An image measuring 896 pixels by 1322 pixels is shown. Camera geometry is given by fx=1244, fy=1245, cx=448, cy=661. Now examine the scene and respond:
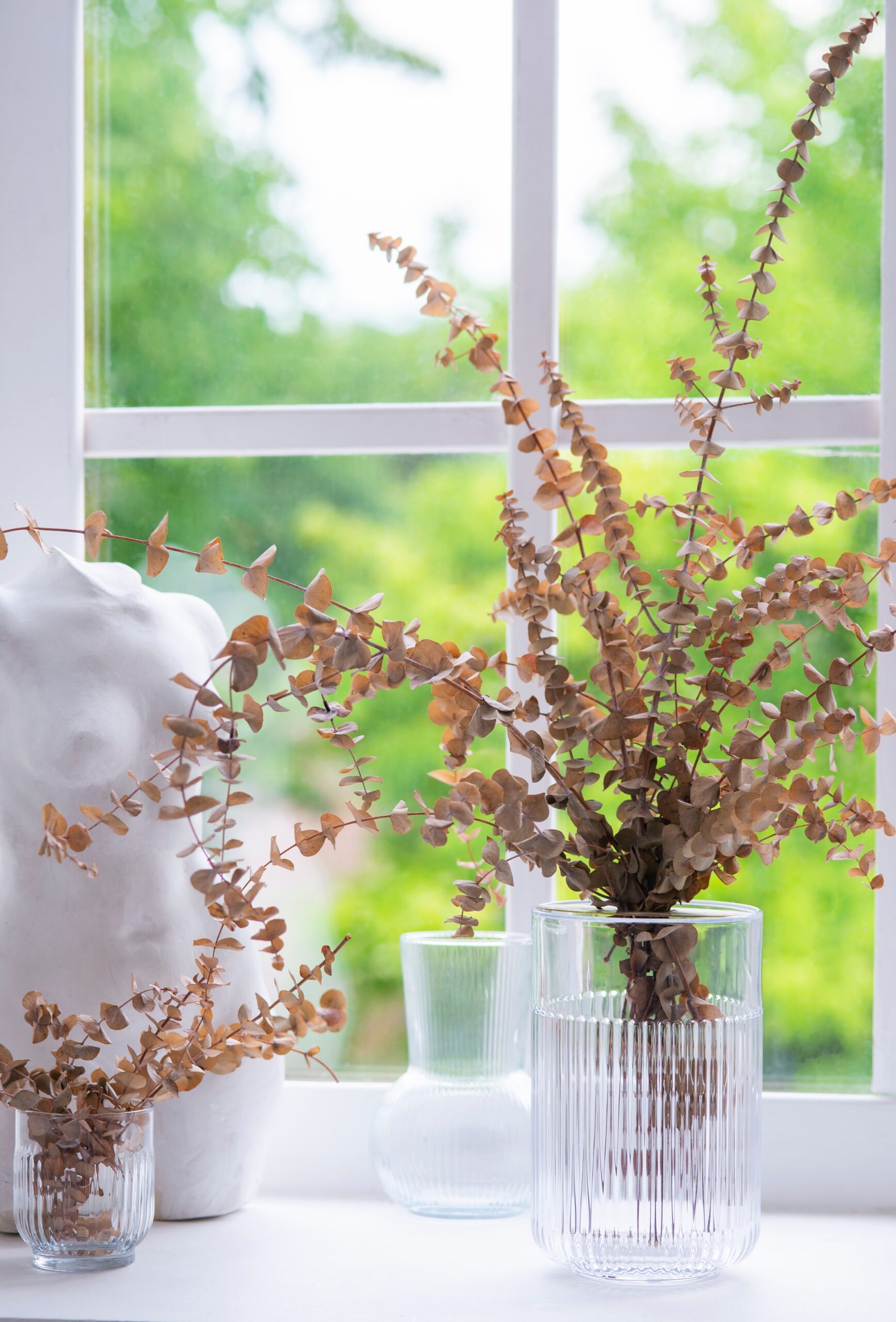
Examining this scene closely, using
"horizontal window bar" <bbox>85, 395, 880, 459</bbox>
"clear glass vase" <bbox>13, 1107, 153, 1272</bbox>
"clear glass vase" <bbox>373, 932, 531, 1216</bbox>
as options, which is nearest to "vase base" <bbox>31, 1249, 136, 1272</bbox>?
"clear glass vase" <bbox>13, 1107, 153, 1272</bbox>

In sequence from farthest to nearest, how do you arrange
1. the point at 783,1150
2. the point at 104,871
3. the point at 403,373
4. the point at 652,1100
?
the point at 403,373 < the point at 783,1150 < the point at 104,871 < the point at 652,1100

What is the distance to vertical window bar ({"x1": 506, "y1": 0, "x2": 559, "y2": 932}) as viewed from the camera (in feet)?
3.68

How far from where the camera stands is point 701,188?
1146mm

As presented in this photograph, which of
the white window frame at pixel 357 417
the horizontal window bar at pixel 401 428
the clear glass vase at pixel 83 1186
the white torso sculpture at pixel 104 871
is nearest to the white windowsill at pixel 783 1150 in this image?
the white window frame at pixel 357 417

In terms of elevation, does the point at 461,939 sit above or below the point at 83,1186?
above

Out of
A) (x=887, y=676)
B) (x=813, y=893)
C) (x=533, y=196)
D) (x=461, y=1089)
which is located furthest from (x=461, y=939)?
(x=533, y=196)

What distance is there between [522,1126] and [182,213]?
88 centimetres

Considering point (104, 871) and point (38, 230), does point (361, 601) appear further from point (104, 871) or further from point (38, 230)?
point (38, 230)

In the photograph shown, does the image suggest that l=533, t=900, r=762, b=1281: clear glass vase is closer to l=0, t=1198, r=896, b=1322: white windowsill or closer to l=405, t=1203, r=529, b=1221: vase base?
l=0, t=1198, r=896, b=1322: white windowsill

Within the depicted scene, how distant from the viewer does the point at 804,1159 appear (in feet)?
3.48

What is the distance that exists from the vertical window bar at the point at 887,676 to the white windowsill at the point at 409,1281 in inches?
6.2

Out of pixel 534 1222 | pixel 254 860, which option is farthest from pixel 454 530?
pixel 534 1222

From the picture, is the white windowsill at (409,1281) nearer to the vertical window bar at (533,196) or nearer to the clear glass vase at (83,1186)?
the clear glass vase at (83,1186)

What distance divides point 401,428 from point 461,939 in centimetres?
47
